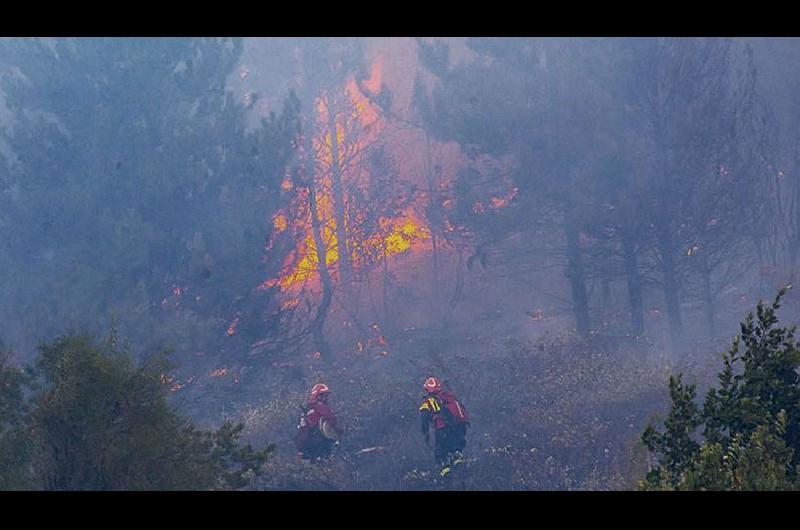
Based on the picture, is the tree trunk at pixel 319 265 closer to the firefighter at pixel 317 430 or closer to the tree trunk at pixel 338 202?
the tree trunk at pixel 338 202

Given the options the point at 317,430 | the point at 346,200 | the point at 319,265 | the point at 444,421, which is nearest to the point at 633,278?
the point at 319,265

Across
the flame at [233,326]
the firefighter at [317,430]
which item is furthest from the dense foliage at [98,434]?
the flame at [233,326]

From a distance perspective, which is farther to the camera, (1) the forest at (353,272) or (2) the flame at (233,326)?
(2) the flame at (233,326)

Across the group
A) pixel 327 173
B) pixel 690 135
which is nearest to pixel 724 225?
pixel 690 135

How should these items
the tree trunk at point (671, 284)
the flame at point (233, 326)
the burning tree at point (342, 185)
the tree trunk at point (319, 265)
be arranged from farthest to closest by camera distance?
the burning tree at point (342, 185)
the tree trunk at point (319, 265)
the tree trunk at point (671, 284)
the flame at point (233, 326)

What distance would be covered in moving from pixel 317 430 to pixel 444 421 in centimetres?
210

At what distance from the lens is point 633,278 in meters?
19.8

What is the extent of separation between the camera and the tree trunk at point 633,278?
19.4 m

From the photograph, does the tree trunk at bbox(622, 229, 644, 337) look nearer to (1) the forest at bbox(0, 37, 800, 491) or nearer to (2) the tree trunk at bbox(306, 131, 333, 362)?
(1) the forest at bbox(0, 37, 800, 491)

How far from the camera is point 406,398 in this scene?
16.0 meters

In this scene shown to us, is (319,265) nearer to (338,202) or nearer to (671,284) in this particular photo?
(338,202)

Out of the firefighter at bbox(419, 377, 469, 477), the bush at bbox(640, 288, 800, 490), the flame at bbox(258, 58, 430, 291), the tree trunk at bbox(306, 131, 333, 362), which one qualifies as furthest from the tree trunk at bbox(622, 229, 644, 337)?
the bush at bbox(640, 288, 800, 490)

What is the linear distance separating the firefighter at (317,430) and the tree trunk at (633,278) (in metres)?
10.0
